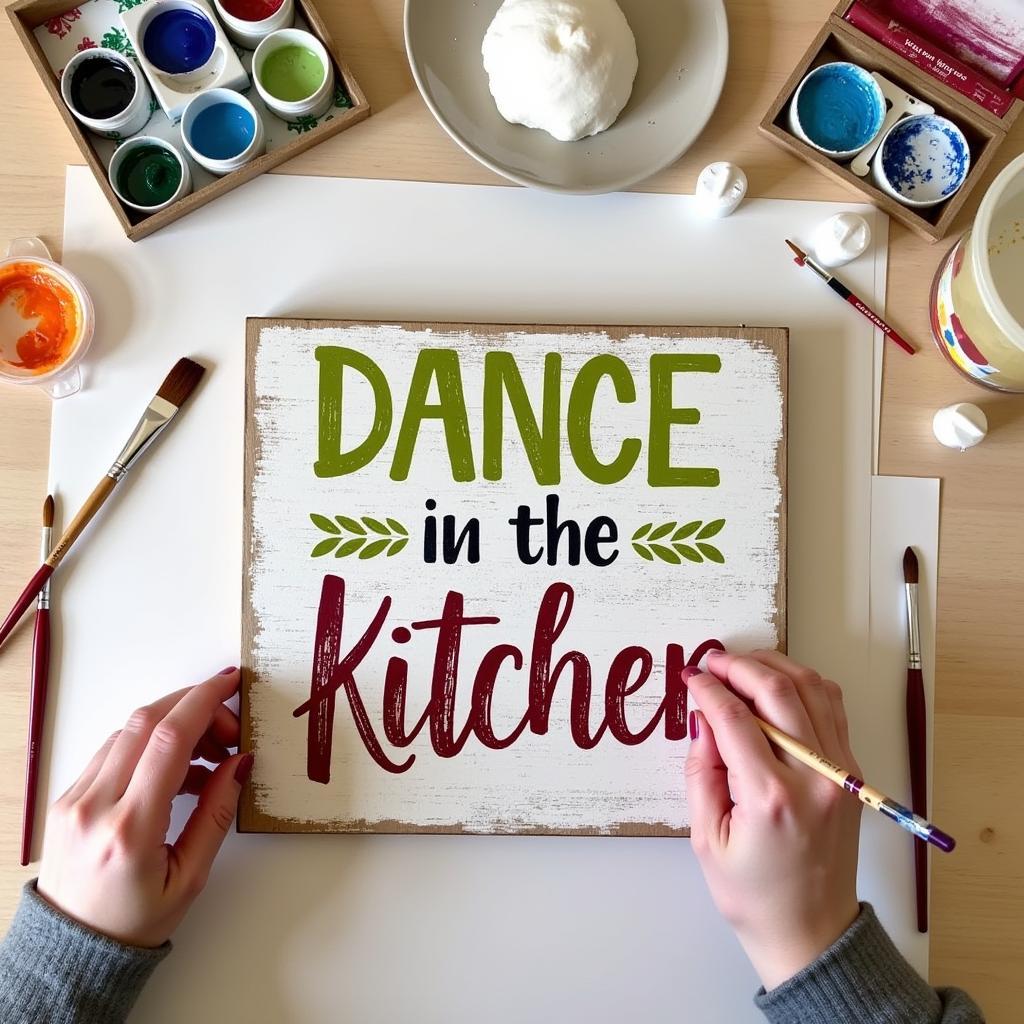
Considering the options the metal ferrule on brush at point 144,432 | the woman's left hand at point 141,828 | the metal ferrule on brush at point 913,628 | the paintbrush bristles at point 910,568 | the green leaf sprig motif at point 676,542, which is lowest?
the woman's left hand at point 141,828

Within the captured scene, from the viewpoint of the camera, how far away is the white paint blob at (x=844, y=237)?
0.77 meters

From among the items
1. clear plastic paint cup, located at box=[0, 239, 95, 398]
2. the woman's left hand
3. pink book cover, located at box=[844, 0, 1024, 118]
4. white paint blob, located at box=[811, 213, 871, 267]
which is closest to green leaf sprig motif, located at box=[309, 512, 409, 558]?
the woman's left hand

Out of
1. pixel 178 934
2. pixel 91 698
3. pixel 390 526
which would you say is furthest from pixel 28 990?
pixel 390 526

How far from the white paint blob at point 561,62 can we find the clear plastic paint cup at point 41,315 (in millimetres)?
409

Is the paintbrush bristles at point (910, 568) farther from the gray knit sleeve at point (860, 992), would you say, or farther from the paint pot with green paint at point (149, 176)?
the paint pot with green paint at point (149, 176)

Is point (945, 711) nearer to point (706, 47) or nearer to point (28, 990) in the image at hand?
point (706, 47)

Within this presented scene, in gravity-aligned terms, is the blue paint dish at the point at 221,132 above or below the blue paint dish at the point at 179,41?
below

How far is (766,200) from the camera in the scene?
80 centimetres

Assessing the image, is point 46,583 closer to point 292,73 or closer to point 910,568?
point 292,73

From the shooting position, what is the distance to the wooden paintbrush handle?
74cm

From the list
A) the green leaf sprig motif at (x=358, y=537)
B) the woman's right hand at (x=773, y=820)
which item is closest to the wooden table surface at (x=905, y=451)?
the woman's right hand at (x=773, y=820)

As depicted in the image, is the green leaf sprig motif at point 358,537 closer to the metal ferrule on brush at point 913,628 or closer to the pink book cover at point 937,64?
the metal ferrule on brush at point 913,628

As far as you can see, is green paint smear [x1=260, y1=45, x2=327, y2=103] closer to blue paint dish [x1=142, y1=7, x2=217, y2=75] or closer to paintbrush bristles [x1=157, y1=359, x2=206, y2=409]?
blue paint dish [x1=142, y1=7, x2=217, y2=75]

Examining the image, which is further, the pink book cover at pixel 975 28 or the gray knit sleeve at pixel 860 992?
the pink book cover at pixel 975 28
